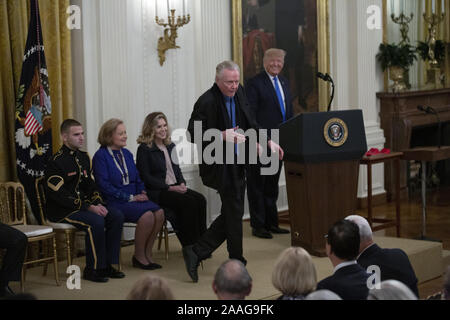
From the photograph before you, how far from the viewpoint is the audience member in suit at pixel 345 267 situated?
390cm

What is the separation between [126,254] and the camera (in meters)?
7.04

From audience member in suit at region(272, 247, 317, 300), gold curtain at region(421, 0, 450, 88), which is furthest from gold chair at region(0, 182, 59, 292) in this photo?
gold curtain at region(421, 0, 450, 88)

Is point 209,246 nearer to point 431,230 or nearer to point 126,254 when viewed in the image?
point 126,254

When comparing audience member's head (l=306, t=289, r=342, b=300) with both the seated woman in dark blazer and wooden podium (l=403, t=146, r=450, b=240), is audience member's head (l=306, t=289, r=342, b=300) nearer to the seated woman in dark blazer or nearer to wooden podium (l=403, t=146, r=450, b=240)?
the seated woman in dark blazer

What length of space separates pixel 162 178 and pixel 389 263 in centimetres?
272

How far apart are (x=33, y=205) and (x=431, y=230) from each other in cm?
448

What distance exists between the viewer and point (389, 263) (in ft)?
15.1

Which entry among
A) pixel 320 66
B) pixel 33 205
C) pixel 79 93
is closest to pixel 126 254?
pixel 33 205

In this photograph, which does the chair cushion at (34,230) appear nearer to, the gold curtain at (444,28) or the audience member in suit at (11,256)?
the audience member in suit at (11,256)

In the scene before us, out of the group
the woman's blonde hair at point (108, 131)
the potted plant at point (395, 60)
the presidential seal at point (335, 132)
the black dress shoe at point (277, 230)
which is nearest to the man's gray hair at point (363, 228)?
the presidential seal at point (335, 132)

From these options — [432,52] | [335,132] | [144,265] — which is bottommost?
[144,265]

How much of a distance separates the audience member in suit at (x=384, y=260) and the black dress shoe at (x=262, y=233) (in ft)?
9.57

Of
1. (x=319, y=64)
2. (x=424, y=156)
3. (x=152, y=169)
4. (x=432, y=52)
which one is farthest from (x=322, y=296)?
(x=432, y=52)

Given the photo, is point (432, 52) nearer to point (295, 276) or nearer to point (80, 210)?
point (80, 210)
